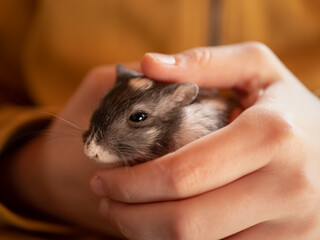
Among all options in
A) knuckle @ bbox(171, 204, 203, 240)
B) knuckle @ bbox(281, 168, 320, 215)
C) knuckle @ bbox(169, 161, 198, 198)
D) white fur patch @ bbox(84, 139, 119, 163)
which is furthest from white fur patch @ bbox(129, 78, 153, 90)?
knuckle @ bbox(281, 168, 320, 215)

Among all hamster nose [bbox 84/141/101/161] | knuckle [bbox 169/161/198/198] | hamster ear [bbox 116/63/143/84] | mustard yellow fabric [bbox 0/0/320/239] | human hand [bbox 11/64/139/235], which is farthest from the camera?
mustard yellow fabric [bbox 0/0/320/239]

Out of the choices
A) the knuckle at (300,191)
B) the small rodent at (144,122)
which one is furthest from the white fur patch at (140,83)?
the knuckle at (300,191)

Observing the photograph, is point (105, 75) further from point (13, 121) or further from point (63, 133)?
point (13, 121)

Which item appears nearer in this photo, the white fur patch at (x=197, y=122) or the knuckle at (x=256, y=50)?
the white fur patch at (x=197, y=122)

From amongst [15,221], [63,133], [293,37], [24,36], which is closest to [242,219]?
[63,133]

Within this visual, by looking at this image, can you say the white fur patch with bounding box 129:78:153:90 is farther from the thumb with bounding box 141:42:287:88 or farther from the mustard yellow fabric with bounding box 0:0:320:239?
the mustard yellow fabric with bounding box 0:0:320:239

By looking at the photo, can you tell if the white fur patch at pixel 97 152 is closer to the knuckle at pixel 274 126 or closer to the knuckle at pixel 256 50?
→ the knuckle at pixel 274 126
